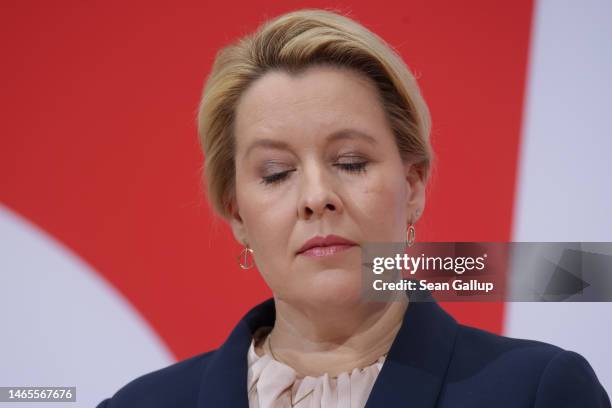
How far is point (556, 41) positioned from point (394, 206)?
646 millimetres

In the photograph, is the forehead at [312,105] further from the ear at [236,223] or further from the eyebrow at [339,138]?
the ear at [236,223]

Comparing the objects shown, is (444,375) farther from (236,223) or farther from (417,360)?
(236,223)

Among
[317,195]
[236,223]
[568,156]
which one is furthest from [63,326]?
[568,156]

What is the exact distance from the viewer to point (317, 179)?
124 centimetres

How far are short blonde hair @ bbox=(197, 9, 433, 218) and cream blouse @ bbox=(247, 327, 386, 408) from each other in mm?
299

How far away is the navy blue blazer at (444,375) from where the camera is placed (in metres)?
1.17

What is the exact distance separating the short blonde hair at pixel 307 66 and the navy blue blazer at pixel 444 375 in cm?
24

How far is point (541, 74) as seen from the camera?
5.66ft

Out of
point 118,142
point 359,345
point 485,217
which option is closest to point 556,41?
point 485,217

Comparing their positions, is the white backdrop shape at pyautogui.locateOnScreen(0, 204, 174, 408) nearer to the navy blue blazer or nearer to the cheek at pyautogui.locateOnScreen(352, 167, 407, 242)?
the navy blue blazer

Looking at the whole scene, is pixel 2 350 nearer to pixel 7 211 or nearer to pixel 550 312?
pixel 7 211

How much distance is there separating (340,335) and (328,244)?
0.54ft

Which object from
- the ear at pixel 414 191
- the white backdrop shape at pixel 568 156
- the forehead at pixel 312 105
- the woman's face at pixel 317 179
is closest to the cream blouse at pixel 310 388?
the woman's face at pixel 317 179

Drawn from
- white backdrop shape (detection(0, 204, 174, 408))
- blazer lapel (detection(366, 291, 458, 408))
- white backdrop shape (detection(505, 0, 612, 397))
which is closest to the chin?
blazer lapel (detection(366, 291, 458, 408))
